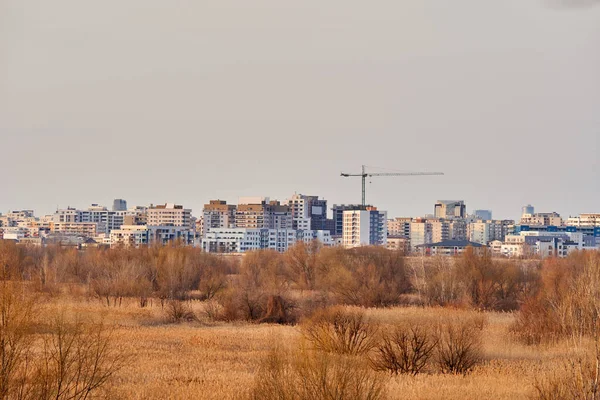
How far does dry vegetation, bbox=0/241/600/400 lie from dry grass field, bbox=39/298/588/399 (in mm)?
65

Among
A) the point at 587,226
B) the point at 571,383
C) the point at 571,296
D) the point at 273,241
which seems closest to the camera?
the point at 571,383

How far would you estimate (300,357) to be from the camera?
14.4 meters

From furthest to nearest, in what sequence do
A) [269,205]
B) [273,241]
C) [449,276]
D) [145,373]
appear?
[269,205]
[273,241]
[449,276]
[145,373]

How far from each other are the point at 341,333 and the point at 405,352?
1882mm

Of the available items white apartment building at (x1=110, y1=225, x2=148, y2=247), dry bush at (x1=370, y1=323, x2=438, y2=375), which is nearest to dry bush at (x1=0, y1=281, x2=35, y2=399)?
dry bush at (x1=370, y1=323, x2=438, y2=375)

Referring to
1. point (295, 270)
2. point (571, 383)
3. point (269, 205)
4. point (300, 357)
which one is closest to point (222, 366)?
point (300, 357)

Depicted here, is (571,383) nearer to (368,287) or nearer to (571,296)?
(571,296)

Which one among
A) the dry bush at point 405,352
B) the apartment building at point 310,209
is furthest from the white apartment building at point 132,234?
the dry bush at point 405,352

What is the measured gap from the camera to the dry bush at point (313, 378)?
1348 cm

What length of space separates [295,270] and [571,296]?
3877cm

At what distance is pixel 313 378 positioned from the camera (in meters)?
13.6

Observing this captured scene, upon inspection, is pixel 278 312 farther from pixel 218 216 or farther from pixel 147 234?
pixel 218 216

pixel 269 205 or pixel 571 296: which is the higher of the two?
pixel 269 205

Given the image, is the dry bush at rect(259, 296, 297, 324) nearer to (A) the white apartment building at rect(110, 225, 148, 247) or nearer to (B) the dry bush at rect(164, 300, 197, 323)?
(B) the dry bush at rect(164, 300, 197, 323)
